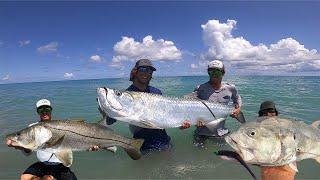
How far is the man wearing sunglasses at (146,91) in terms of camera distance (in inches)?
277

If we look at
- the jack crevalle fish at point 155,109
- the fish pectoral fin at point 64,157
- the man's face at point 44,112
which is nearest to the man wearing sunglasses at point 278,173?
the jack crevalle fish at point 155,109

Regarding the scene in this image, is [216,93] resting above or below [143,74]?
below

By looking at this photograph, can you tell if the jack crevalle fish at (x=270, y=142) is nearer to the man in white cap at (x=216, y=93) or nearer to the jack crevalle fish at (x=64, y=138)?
the jack crevalle fish at (x=64, y=138)

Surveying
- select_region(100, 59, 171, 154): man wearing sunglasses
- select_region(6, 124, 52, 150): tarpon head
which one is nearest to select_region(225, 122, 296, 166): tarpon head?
select_region(6, 124, 52, 150): tarpon head

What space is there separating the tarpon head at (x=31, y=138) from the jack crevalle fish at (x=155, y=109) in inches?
43.1

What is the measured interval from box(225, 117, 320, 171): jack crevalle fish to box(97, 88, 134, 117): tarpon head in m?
2.68

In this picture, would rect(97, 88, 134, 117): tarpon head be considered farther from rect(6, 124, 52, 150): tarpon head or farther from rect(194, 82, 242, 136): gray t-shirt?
rect(194, 82, 242, 136): gray t-shirt

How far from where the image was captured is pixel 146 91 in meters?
7.16

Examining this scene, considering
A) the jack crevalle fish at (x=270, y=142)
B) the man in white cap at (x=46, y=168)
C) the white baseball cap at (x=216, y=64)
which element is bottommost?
the man in white cap at (x=46, y=168)

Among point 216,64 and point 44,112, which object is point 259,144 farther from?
point 216,64

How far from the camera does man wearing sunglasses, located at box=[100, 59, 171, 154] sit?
702 cm

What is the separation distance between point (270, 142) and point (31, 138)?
336cm

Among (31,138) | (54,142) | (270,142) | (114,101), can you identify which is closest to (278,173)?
(270,142)

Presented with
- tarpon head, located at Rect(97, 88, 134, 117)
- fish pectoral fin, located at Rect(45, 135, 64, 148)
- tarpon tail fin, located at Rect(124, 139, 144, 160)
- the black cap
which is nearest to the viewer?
fish pectoral fin, located at Rect(45, 135, 64, 148)
